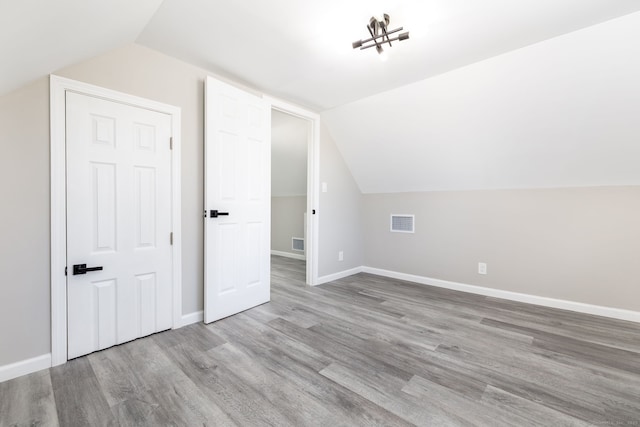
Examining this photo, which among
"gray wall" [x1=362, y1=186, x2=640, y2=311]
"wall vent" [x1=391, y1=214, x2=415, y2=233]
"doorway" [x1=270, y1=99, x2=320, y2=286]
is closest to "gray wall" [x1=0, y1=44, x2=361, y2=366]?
"doorway" [x1=270, y1=99, x2=320, y2=286]

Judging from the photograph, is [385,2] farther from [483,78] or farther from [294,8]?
[483,78]

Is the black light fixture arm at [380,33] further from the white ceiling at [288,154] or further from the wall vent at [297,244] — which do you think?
the wall vent at [297,244]

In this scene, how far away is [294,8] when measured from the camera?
1665 mm

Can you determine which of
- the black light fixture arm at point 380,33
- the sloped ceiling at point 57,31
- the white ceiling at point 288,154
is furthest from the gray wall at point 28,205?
the white ceiling at point 288,154

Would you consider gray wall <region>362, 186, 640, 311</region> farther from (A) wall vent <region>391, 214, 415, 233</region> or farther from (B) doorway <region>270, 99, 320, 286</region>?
(B) doorway <region>270, 99, 320, 286</region>

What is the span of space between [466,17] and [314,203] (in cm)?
234

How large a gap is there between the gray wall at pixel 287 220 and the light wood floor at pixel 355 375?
288cm

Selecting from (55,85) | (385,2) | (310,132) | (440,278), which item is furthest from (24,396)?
(440,278)

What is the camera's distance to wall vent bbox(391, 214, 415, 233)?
12.4 ft

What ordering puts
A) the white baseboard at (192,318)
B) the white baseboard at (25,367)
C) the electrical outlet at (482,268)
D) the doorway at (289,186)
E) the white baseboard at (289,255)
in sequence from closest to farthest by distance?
the white baseboard at (25,367) → the white baseboard at (192,318) → the electrical outlet at (482,268) → the doorway at (289,186) → the white baseboard at (289,255)

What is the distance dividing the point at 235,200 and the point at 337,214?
1.67m

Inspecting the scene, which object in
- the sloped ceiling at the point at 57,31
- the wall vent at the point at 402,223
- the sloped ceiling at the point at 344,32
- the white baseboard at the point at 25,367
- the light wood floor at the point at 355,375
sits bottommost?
the light wood floor at the point at 355,375

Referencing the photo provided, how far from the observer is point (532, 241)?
291 cm

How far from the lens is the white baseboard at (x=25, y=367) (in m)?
1.59
